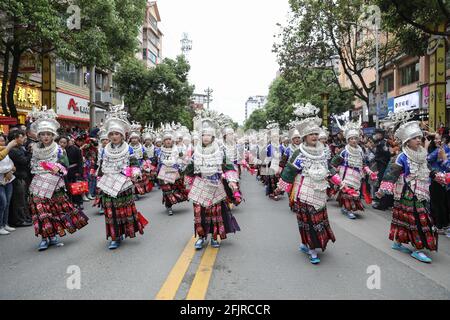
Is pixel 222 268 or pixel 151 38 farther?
pixel 151 38

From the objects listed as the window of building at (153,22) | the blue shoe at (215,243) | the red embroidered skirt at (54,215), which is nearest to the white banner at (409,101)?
the blue shoe at (215,243)

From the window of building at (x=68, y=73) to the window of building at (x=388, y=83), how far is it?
23.4 meters

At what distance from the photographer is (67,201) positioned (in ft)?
22.3

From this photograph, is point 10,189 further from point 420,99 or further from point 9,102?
point 420,99

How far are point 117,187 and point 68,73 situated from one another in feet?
83.2

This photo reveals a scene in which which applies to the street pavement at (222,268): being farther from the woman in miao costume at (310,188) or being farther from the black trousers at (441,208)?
the black trousers at (441,208)

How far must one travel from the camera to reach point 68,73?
29094 mm

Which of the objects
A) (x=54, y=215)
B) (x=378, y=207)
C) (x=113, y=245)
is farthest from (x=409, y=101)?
(x=54, y=215)

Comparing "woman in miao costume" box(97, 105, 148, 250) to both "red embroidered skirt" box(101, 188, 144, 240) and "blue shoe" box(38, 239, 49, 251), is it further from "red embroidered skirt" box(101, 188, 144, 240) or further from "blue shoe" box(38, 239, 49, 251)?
"blue shoe" box(38, 239, 49, 251)

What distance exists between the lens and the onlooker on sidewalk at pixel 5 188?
7.81 meters

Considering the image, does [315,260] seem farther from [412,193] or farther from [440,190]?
[440,190]

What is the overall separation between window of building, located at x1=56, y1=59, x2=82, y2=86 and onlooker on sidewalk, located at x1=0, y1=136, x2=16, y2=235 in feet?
65.6
